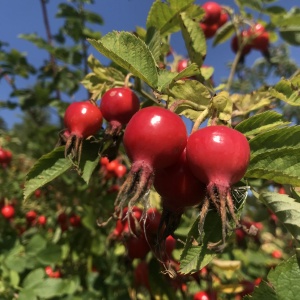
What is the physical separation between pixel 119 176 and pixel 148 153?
1.59m

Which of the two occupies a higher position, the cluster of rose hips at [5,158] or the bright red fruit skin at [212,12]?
the bright red fruit skin at [212,12]

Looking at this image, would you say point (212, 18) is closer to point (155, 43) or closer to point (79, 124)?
point (155, 43)

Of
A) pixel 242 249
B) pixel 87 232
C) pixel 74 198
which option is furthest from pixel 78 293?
pixel 242 249

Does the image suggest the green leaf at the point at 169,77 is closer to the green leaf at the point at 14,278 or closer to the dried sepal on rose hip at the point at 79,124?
the dried sepal on rose hip at the point at 79,124

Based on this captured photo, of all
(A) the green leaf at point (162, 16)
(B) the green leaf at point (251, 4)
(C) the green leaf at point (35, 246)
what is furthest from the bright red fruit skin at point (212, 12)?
(C) the green leaf at point (35, 246)

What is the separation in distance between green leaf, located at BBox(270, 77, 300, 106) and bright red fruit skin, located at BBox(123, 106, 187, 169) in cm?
37

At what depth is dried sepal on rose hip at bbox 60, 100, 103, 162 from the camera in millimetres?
1104

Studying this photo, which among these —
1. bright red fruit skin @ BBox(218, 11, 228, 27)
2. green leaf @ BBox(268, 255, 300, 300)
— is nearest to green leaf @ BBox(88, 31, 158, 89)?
green leaf @ BBox(268, 255, 300, 300)

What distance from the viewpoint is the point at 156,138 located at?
31.4 inches

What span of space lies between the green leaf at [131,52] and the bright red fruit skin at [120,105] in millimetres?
192

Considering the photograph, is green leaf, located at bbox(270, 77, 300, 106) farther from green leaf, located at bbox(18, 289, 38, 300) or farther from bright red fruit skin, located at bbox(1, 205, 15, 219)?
bright red fruit skin, located at bbox(1, 205, 15, 219)

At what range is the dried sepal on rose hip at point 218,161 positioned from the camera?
77cm

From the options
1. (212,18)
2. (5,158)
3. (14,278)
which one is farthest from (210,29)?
(5,158)

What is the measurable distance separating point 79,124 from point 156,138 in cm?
38
